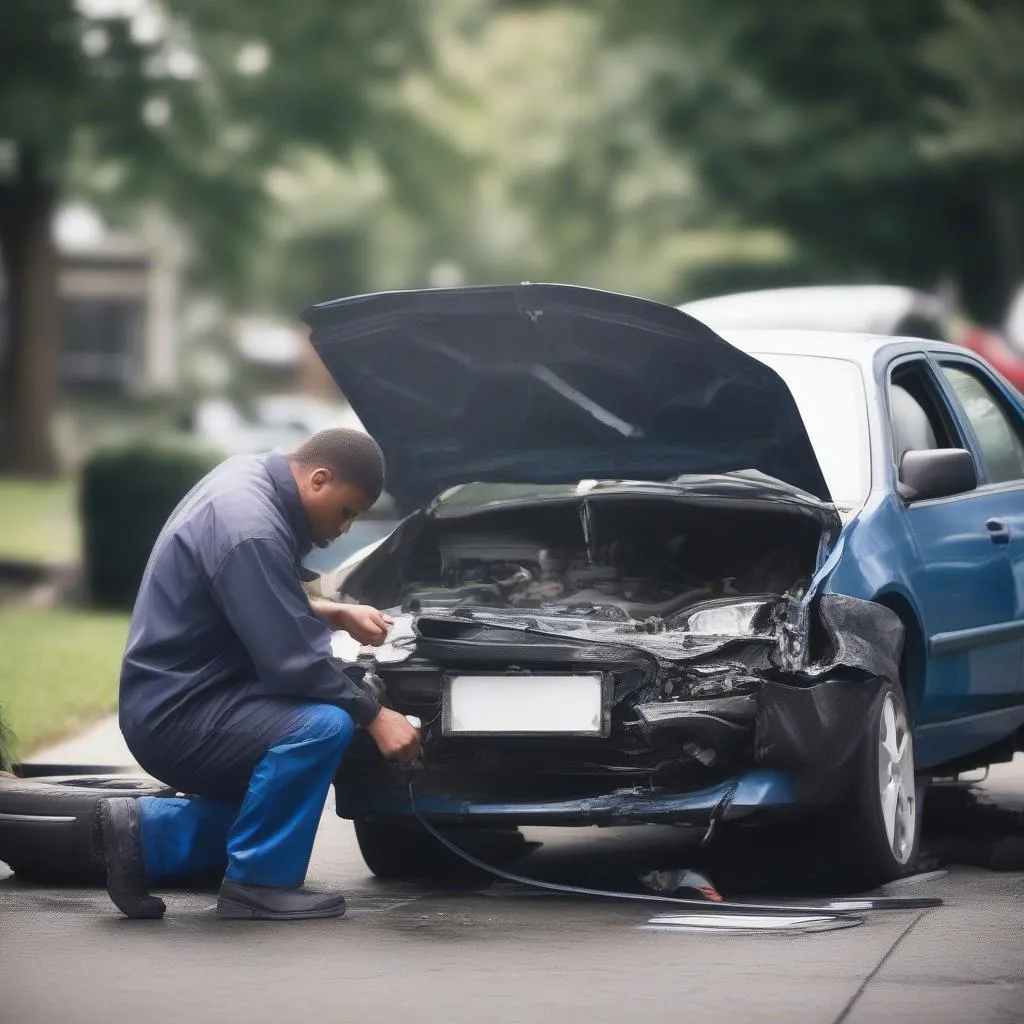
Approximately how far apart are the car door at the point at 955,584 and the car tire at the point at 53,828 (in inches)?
94.0

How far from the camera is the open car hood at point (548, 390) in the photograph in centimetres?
701

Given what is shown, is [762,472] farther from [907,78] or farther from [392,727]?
[907,78]

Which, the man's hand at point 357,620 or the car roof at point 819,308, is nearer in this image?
the man's hand at point 357,620

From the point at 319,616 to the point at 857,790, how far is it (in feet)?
5.28

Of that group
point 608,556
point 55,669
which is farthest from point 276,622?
point 55,669

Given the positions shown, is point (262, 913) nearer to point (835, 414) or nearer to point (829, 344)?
point (835, 414)

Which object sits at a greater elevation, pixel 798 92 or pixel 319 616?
pixel 798 92

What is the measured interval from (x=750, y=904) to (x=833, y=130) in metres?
28.9

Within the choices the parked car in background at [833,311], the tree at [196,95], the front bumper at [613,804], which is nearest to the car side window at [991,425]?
the front bumper at [613,804]

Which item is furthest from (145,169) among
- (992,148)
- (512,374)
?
(512,374)

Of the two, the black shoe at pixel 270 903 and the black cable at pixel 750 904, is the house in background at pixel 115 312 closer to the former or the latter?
the black cable at pixel 750 904

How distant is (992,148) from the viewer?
30953 mm

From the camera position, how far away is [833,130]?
34344 millimetres

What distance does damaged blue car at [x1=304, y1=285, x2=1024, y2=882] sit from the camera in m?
6.51
